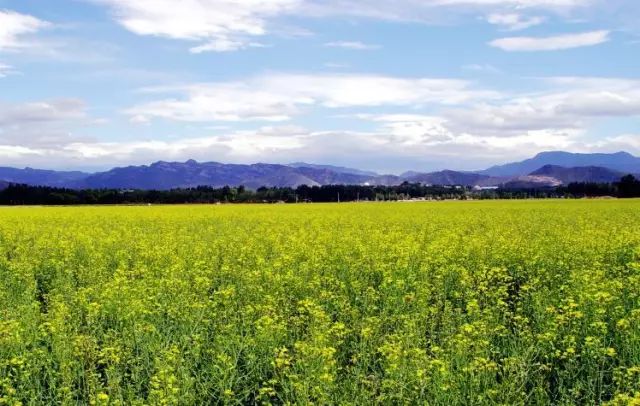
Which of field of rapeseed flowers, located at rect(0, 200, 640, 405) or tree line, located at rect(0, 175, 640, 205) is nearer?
field of rapeseed flowers, located at rect(0, 200, 640, 405)

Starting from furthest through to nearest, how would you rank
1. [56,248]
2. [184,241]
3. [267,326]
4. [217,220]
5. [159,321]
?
[217,220]
[184,241]
[56,248]
[159,321]
[267,326]

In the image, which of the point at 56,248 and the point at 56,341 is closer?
the point at 56,341

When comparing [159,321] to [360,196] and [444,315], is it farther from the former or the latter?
[360,196]

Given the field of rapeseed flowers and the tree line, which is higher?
the tree line

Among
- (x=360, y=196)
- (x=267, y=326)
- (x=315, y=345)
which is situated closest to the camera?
(x=315, y=345)

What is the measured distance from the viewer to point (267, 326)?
1002 cm

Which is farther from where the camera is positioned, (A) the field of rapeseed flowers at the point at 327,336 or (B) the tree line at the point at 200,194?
(B) the tree line at the point at 200,194

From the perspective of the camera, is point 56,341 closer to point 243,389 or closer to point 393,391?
point 243,389

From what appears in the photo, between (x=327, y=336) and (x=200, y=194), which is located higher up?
(x=200, y=194)

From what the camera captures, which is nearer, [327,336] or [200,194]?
[327,336]

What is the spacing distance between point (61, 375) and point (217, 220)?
35893 millimetres

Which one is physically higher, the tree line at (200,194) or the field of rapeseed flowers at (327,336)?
the tree line at (200,194)

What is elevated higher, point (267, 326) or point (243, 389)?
point (267, 326)

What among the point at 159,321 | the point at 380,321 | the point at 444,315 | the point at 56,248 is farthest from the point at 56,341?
the point at 56,248
